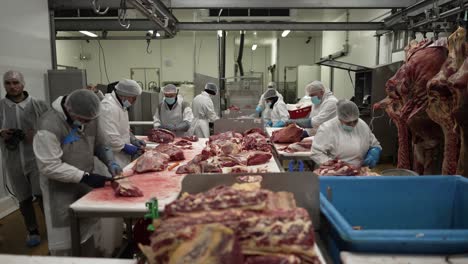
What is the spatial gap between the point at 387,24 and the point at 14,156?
654cm

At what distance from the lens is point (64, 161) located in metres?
2.52

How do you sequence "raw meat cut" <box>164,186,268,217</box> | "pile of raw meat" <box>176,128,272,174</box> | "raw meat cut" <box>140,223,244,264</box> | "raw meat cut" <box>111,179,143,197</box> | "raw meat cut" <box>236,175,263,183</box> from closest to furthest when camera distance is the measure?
"raw meat cut" <box>140,223,244,264</box> < "raw meat cut" <box>164,186,268,217</box> < "raw meat cut" <box>236,175,263,183</box> < "raw meat cut" <box>111,179,143,197</box> < "pile of raw meat" <box>176,128,272,174</box>

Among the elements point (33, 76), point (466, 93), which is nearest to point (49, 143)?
point (466, 93)

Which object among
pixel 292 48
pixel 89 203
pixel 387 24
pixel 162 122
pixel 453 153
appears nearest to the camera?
pixel 89 203

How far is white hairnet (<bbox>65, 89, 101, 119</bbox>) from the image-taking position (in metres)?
2.38

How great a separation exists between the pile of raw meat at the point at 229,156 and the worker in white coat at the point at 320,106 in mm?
1418

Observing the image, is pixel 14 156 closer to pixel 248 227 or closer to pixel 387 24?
pixel 248 227

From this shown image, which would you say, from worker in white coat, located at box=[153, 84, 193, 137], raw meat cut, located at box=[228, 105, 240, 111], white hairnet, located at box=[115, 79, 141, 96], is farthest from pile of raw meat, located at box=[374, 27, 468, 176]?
raw meat cut, located at box=[228, 105, 240, 111]

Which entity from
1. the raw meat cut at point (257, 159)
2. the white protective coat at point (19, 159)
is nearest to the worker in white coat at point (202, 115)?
the white protective coat at point (19, 159)

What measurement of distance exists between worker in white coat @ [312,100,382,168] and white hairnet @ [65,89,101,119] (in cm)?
201

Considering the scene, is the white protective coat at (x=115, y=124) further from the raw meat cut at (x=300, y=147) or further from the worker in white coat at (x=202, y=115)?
the worker in white coat at (x=202, y=115)

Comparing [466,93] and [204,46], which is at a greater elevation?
[204,46]

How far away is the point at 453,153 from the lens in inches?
101

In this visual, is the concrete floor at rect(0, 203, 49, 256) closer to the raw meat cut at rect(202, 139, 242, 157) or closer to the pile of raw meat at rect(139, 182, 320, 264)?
the raw meat cut at rect(202, 139, 242, 157)
